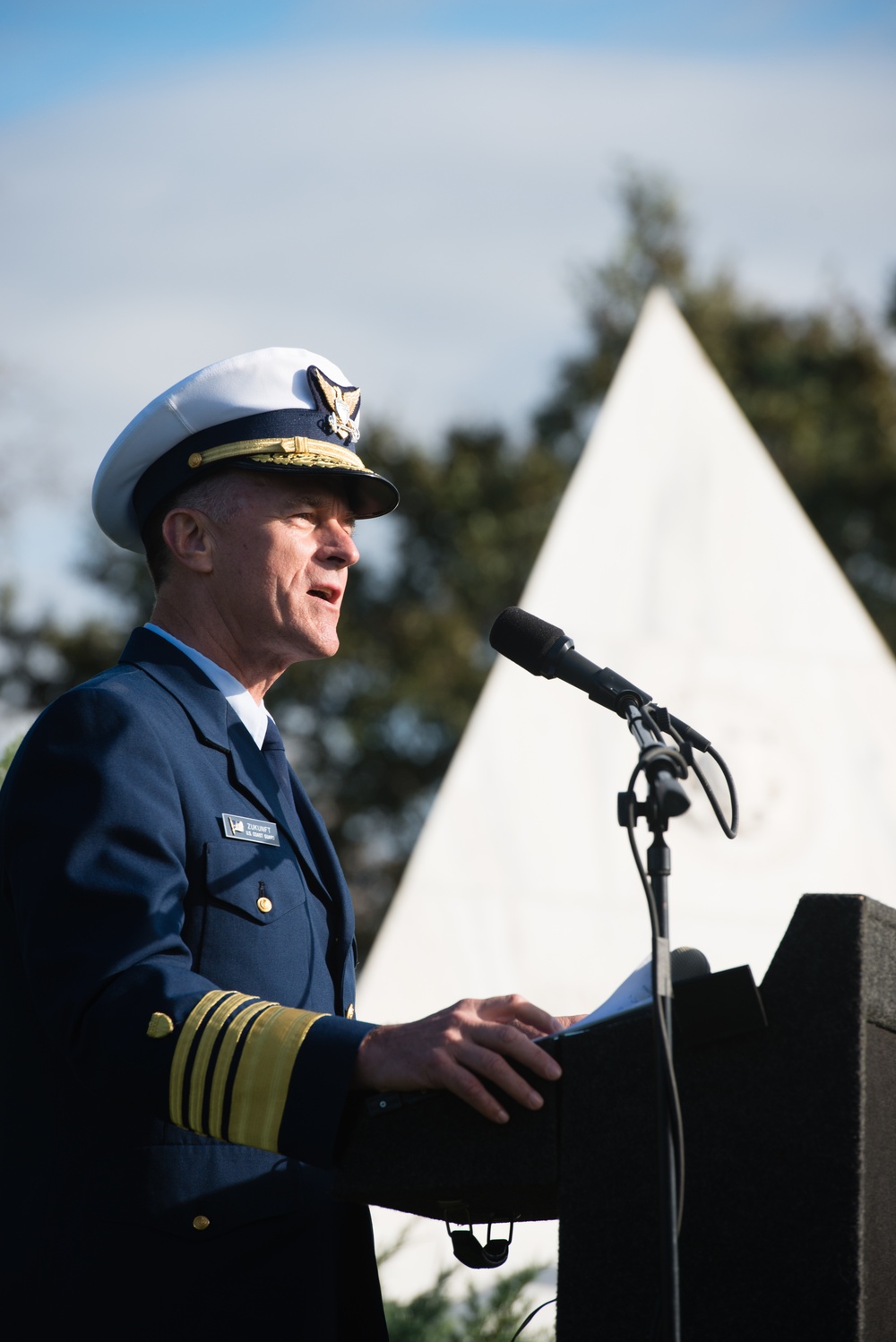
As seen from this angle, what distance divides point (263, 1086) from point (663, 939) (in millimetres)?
483

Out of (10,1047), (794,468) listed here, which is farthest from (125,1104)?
(794,468)

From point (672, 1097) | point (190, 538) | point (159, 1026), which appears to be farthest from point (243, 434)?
point (672, 1097)

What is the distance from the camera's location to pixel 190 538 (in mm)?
2289

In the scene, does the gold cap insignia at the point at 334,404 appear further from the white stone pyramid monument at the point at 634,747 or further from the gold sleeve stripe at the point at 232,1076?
the white stone pyramid monument at the point at 634,747

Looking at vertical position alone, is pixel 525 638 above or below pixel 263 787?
above

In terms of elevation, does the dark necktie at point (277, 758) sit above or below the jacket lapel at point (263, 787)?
above

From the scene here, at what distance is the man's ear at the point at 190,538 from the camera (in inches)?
88.9

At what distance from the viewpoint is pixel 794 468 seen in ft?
64.5

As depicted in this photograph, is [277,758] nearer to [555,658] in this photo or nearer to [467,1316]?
[555,658]

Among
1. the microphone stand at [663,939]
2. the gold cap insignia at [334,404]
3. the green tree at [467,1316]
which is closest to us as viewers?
the microphone stand at [663,939]

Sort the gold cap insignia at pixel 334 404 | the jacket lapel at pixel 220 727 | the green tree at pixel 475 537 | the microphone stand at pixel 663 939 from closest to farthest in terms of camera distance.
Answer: the microphone stand at pixel 663 939, the jacket lapel at pixel 220 727, the gold cap insignia at pixel 334 404, the green tree at pixel 475 537

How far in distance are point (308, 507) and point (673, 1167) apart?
1294mm

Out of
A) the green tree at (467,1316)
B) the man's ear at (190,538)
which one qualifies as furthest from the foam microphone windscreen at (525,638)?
the green tree at (467,1316)

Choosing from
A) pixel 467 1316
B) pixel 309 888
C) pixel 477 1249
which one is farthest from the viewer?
pixel 467 1316
